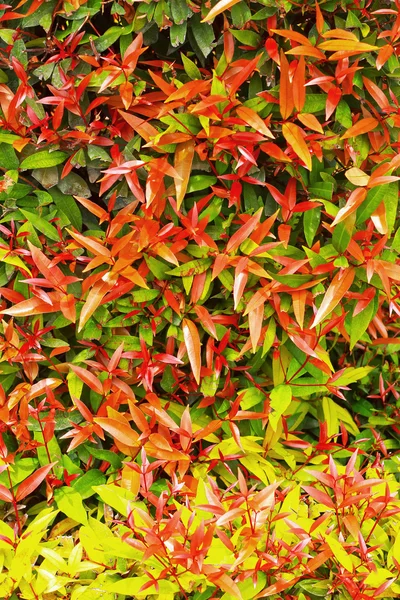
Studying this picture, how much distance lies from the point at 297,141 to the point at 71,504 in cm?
104

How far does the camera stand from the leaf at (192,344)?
1.51 metres

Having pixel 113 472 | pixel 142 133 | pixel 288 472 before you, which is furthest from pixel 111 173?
pixel 288 472

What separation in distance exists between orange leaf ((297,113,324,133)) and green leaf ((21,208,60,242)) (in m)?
0.65

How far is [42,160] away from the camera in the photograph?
1.54 m

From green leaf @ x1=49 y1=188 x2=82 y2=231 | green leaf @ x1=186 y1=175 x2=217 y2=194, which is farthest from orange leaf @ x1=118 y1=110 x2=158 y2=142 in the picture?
green leaf @ x1=49 y1=188 x2=82 y2=231

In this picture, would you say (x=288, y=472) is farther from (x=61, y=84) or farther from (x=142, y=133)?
(x=61, y=84)

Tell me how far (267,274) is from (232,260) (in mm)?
91

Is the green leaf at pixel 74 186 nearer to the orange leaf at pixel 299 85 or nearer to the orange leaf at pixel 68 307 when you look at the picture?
the orange leaf at pixel 68 307

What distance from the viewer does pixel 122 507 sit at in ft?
4.80

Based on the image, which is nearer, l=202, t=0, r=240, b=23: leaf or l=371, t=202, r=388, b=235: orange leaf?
l=202, t=0, r=240, b=23: leaf

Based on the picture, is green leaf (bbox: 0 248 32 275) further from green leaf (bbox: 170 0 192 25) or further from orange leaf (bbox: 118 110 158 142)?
green leaf (bbox: 170 0 192 25)

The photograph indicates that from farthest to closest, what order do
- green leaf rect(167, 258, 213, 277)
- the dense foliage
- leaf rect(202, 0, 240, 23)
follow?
green leaf rect(167, 258, 213, 277), the dense foliage, leaf rect(202, 0, 240, 23)

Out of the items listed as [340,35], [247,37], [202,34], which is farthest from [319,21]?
[202,34]

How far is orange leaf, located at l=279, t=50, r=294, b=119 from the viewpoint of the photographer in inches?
57.4
